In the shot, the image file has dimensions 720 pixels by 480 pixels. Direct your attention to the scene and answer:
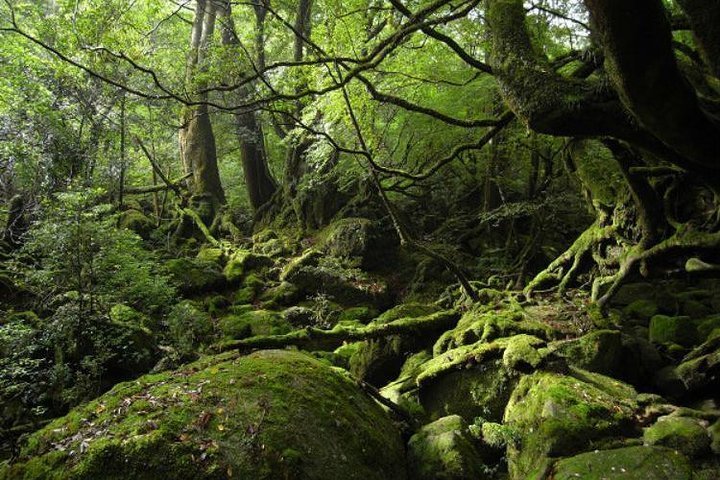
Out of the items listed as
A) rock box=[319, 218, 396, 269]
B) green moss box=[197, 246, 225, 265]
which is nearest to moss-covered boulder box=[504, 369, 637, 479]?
rock box=[319, 218, 396, 269]

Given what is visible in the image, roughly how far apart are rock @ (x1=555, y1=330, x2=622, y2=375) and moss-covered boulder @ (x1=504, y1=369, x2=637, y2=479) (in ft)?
1.78

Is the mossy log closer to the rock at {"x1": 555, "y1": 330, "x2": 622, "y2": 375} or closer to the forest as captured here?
the forest

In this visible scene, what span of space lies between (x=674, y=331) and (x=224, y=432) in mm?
7048

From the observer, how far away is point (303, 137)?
14398mm

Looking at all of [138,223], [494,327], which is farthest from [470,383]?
[138,223]

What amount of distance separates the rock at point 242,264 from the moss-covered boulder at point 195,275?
11.4 inches

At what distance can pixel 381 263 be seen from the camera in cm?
1355

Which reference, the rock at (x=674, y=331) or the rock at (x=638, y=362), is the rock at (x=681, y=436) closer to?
the rock at (x=638, y=362)

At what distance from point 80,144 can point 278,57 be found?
10.4 meters

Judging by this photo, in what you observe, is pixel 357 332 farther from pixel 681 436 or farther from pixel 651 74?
pixel 651 74

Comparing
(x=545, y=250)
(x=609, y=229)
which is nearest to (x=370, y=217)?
(x=545, y=250)

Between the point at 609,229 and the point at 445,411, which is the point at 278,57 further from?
the point at 445,411

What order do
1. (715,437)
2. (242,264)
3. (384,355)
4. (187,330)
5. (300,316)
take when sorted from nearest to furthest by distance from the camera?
(715,437), (384,355), (187,330), (300,316), (242,264)

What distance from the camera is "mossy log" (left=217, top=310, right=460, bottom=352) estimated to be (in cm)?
677
